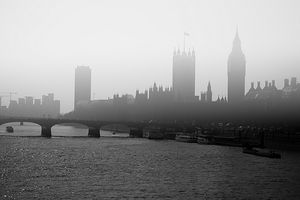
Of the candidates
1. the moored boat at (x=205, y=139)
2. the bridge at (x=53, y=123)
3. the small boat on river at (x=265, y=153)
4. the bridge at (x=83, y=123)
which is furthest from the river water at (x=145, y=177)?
the bridge at (x=83, y=123)

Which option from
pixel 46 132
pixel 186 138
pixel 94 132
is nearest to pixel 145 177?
pixel 186 138

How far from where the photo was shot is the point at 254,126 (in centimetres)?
15288

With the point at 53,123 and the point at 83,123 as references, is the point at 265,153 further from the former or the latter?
the point at 53,123

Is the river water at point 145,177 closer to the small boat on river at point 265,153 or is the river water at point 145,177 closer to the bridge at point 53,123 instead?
the small boat on river at point 265,153

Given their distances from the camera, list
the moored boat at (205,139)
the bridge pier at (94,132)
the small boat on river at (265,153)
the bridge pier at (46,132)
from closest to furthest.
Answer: the small boat on river at (265,153), the moored boat at (205,139), the bridge pier at (46,132), the bridge pier at (94,132)

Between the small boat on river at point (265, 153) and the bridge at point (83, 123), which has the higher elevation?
the bridge at point (83, 123)

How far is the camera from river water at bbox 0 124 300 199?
50.1 meters

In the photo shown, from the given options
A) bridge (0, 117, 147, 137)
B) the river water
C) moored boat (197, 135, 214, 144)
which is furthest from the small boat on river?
bridge (0, 117, 147, 137)

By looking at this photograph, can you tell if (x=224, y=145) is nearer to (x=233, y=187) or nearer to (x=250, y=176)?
(x=250, y=176)

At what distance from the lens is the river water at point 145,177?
50.1 m

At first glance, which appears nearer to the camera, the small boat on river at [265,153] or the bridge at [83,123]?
the small boat on river at [265,153]

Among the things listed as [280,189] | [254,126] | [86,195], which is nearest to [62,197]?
[86,195]

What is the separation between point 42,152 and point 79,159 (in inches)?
627

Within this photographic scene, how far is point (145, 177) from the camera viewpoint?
6141 cm
